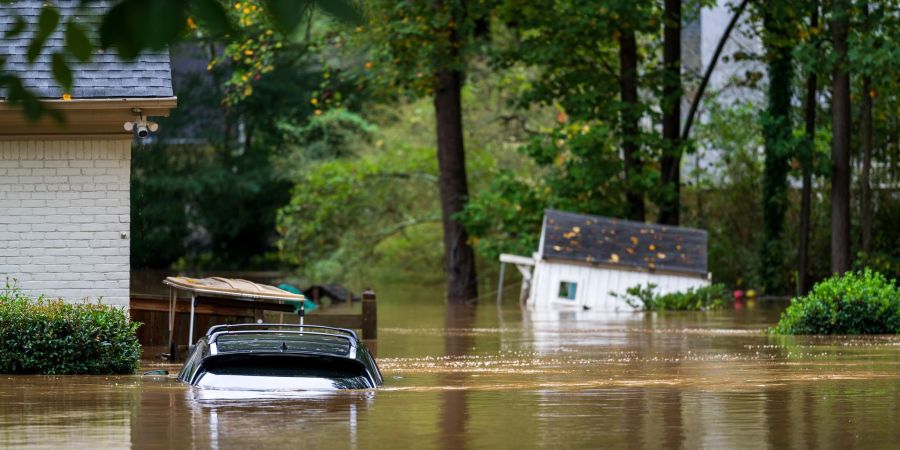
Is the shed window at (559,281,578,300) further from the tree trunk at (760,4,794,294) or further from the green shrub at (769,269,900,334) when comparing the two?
the green shrub at (769,269,900,334)

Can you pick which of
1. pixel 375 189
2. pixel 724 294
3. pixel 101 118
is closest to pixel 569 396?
pixel 101 118

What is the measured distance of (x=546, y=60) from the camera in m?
35.3

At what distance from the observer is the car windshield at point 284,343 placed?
12.8 metres

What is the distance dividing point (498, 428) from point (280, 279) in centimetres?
3861

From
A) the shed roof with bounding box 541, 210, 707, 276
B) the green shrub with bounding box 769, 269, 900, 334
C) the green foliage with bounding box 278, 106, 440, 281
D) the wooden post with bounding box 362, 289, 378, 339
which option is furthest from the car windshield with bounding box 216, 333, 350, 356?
the green foliage with bounding box 278, 106, 440, 281

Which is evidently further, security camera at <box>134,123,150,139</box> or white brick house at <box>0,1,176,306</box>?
white brick house at <box>0,1,176,306</box>

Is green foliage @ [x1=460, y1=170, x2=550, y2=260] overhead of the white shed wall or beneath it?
overhead

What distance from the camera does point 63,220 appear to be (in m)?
17.8

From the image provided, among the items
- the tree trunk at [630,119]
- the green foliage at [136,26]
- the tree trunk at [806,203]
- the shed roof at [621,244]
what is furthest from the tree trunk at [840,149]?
the green foliage at [136,26]

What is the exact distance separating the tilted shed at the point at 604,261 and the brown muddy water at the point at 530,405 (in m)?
13.9

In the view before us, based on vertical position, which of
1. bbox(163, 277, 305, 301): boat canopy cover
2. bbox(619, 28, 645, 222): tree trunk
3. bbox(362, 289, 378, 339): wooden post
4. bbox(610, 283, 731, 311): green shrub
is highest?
bbox(619, 28, 645, 222): tree trunk

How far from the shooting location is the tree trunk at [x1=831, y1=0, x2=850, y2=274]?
93.8ft

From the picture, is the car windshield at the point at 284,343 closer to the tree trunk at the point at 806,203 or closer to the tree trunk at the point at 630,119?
the tree trunk at the point at 806,203

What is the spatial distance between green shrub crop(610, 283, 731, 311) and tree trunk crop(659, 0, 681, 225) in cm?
352
